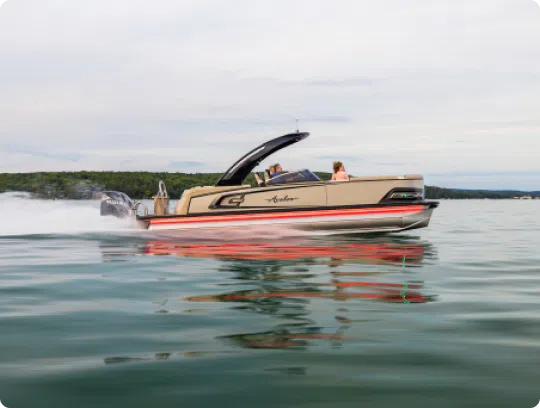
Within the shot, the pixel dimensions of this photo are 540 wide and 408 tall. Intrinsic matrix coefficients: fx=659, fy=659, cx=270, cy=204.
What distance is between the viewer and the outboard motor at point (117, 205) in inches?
770

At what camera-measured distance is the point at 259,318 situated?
245 inches

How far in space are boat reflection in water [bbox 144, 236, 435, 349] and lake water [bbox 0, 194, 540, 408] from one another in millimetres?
34

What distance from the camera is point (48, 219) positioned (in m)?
23.1

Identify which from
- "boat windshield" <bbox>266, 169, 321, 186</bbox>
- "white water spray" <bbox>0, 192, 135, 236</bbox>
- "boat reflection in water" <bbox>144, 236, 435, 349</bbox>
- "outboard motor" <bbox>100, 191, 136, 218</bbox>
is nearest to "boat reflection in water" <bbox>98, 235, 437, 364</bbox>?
"boat reflection in water" <bbox>144, 236, 435, 349</bbox>

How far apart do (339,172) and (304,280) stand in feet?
27.2

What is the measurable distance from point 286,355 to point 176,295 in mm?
3234

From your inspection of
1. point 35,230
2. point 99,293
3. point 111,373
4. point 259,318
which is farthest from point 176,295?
point 35,230

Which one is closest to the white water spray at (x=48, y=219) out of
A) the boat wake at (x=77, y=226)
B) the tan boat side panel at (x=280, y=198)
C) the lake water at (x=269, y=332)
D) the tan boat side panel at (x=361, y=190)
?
the boat wake at (x=77, y=226)

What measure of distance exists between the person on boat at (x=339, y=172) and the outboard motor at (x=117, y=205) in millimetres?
6250

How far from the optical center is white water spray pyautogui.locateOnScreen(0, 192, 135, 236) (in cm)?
2006

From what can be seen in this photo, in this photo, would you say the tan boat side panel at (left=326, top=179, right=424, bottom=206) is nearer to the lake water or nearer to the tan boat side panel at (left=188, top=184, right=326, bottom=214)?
the tan boat side panel at (left=188, top=184, right=326, bottom=214)

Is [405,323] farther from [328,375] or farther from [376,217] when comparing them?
[376,217]

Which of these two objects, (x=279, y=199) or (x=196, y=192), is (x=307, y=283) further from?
(x=196, y=192)

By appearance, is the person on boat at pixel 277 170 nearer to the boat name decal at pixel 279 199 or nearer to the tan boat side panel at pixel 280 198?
the tan boat side panel at pixel 280 198
